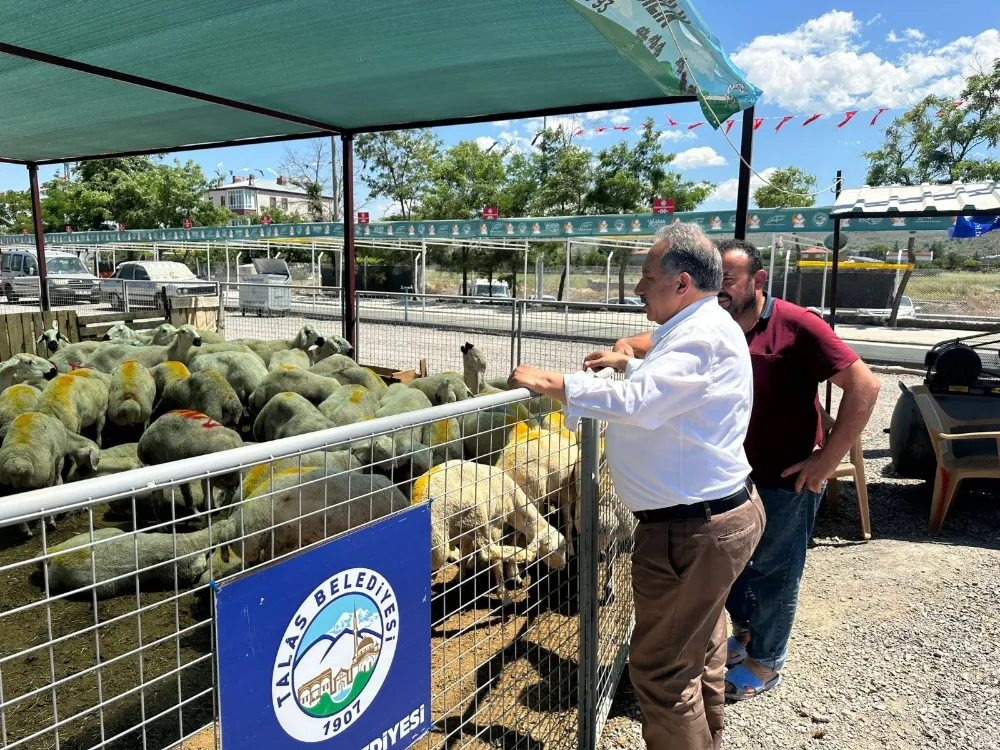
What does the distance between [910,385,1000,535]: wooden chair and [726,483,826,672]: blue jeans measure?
2.74 metres

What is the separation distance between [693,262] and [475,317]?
1022cm

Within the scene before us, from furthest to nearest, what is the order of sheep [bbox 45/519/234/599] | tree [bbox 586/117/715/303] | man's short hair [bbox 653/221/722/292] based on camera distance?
tree [bbox 586/117/715/303] → sheep [bbox 45/519/234/599] → man's short hair [bbox 653/221/722/292]

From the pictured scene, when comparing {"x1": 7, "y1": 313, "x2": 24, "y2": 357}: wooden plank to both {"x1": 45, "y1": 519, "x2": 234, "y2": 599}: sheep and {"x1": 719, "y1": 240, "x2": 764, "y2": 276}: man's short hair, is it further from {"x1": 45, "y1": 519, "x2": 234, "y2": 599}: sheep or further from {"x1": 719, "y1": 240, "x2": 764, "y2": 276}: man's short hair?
{"x1": 719, "y1": 240, "x2": 764, "y2": 276}: man's short hair

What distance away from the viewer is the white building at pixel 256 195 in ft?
287

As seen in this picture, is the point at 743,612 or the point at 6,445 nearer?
the point at 743,612

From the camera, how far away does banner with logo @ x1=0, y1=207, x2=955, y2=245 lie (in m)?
15.3

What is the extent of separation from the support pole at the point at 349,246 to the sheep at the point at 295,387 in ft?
6.75

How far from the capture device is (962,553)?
531 centimetres

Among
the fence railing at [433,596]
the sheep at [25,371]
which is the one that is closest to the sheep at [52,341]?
the sheep at [25,371]

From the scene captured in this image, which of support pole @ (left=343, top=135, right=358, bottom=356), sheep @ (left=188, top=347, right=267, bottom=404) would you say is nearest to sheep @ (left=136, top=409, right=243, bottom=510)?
sheep @ (left=188, top=347, right=267, bottom=404)

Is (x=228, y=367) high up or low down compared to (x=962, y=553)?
up

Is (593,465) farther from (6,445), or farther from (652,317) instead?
(6,445)

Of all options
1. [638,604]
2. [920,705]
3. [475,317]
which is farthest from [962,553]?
[475,317]

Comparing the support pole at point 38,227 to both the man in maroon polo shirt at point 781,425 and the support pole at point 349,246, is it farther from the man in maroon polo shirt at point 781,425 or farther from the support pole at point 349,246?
the man in maroon polo shirt at point 781,425
